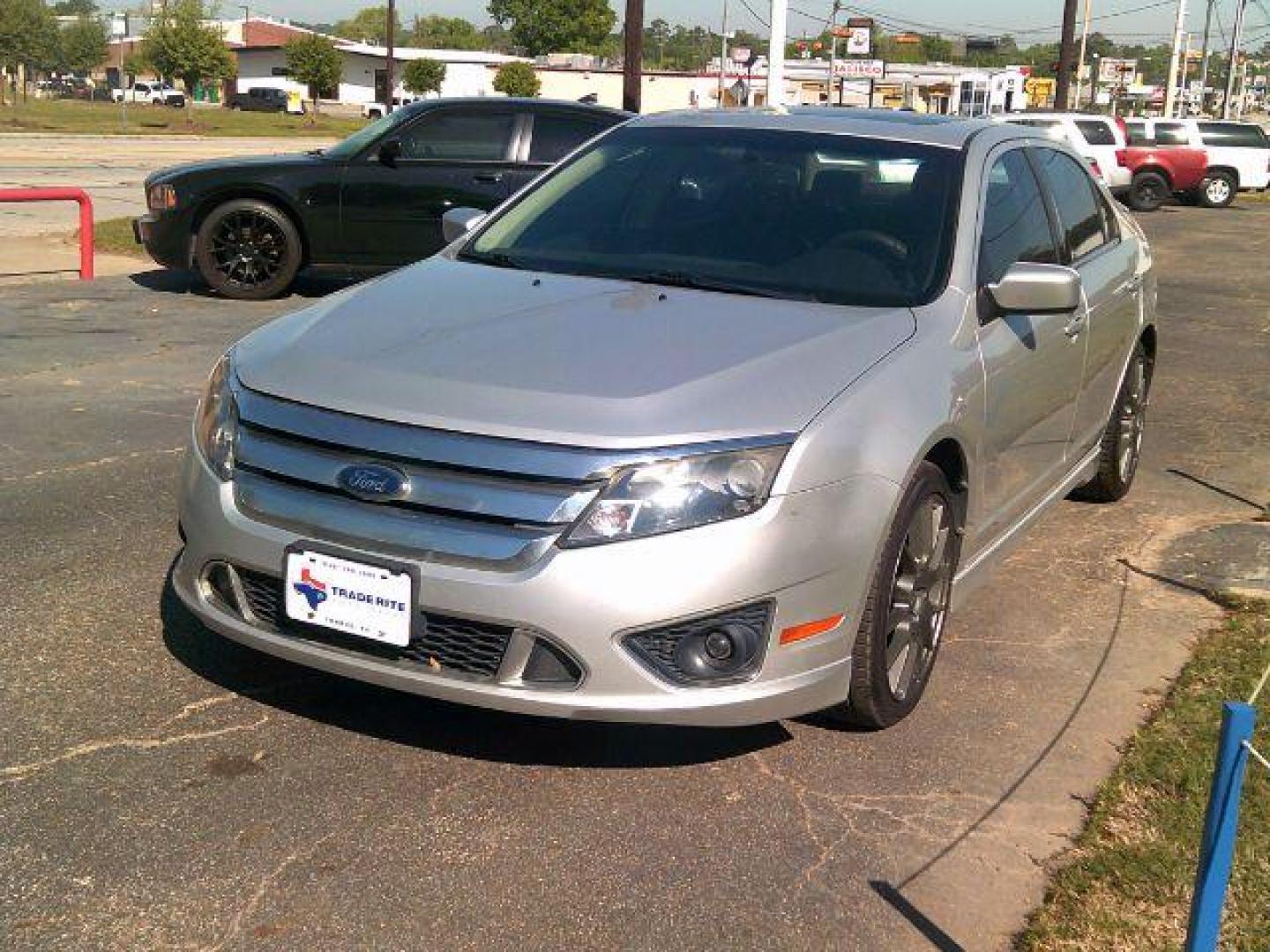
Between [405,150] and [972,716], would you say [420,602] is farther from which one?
[405,150]

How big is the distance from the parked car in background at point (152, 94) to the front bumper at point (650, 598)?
8807cm

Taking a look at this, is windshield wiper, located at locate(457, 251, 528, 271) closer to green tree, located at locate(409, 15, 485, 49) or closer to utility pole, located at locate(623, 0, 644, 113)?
utility pole, located at locate(623, 0, 644, 113)

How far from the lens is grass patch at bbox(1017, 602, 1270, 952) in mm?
2938

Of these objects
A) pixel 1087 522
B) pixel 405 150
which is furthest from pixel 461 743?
pixel 405 150

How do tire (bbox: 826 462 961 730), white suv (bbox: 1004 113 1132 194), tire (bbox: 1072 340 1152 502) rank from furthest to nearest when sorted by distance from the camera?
white suv (bbox: 1004 113 1132 194) < tire (bbox: 1072 340 1152 502) < tire (bbox: 826 462 961 730)

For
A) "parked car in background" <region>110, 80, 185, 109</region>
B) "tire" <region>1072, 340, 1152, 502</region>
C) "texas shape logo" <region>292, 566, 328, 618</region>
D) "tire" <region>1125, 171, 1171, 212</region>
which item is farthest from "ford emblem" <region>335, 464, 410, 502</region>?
"parked car in background" <region>110, 80, 185, 109</region>

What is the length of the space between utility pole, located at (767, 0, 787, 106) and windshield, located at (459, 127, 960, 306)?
52.1ft

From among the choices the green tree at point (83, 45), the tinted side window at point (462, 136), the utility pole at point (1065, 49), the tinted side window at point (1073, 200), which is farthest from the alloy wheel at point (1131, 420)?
the green tree at point (83, 45)

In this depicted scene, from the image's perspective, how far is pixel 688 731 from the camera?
3.84m

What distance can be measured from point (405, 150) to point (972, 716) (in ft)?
26.7

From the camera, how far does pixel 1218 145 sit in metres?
31.9

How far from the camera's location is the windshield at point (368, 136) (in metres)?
10.9

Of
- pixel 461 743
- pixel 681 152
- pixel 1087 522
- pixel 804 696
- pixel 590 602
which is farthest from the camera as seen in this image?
pixel 1087 522

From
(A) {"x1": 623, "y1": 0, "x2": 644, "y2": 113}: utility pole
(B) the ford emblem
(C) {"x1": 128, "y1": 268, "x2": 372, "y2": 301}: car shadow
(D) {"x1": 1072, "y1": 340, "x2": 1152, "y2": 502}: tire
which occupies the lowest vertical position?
(C) {"x1": 128, "y1": 268, "x2": 372, "y2": 301}: car shadow
